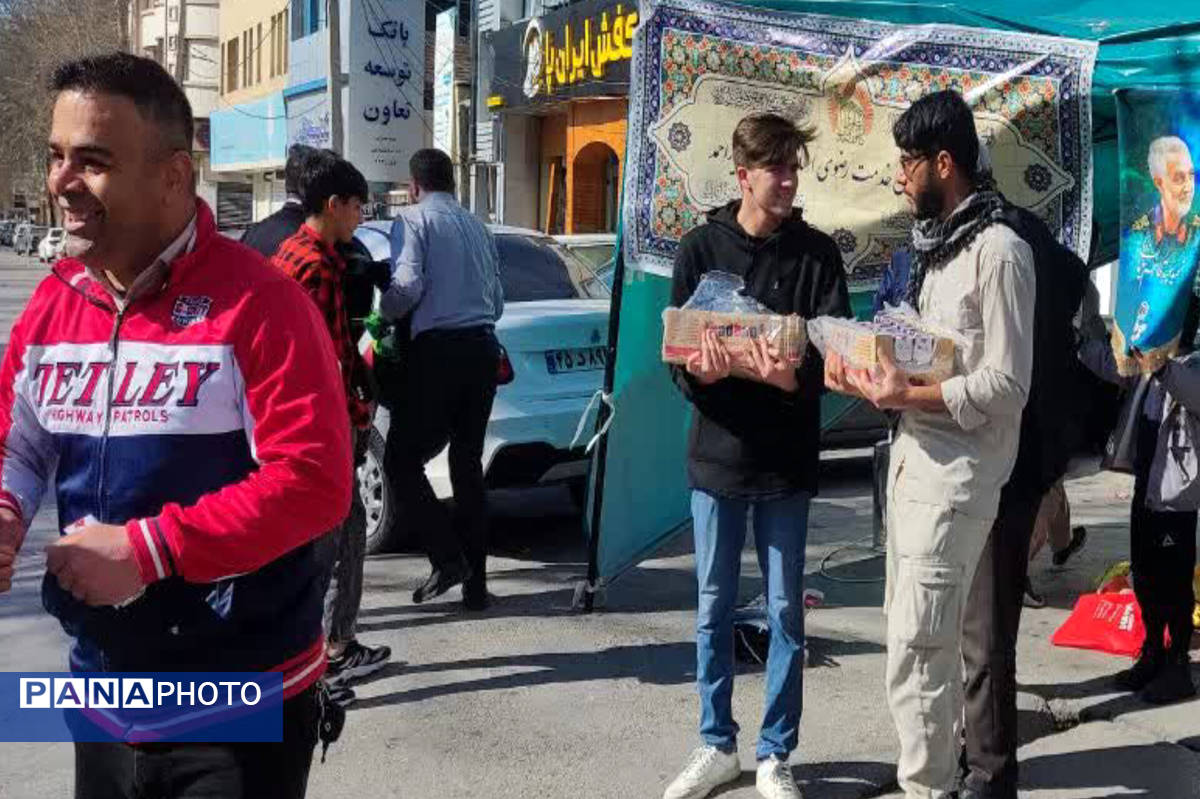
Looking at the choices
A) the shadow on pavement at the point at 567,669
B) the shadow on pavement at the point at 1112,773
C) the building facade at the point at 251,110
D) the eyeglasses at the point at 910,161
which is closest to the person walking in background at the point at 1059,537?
the shadow on pavement at the point at 1112,773

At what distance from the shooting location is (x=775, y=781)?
12.8 feet

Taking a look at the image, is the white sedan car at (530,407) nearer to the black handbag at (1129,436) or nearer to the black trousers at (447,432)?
the black trousers at (447,432)

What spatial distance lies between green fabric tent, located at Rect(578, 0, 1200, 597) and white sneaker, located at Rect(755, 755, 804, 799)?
6.26 feet

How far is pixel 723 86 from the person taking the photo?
530cm

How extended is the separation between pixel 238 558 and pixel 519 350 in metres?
4.92

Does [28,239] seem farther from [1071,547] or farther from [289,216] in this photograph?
[1071,547]

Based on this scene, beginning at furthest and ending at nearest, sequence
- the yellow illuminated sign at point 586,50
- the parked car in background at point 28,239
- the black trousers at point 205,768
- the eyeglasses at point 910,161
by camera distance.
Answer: the parked car in background at point 28,239 → the yellow illuminated sign at point 586,50 → the eyeglasses at point 910,161 → the black trousers at point 205,768

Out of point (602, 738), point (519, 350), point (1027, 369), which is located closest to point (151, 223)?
point (1027, 369)

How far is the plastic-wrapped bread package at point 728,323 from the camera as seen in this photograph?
3750 mm

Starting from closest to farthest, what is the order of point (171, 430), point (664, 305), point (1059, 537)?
point (171, 430) → point (664, 305) → point (1059, 537)

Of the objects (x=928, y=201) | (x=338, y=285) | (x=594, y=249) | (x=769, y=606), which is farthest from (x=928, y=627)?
(x=594, y=249)

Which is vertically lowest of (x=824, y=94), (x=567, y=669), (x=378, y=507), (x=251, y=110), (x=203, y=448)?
(x=567, y=669)

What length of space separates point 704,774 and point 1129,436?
207 centimetres

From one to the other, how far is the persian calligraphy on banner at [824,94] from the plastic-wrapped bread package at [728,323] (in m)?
1.31
